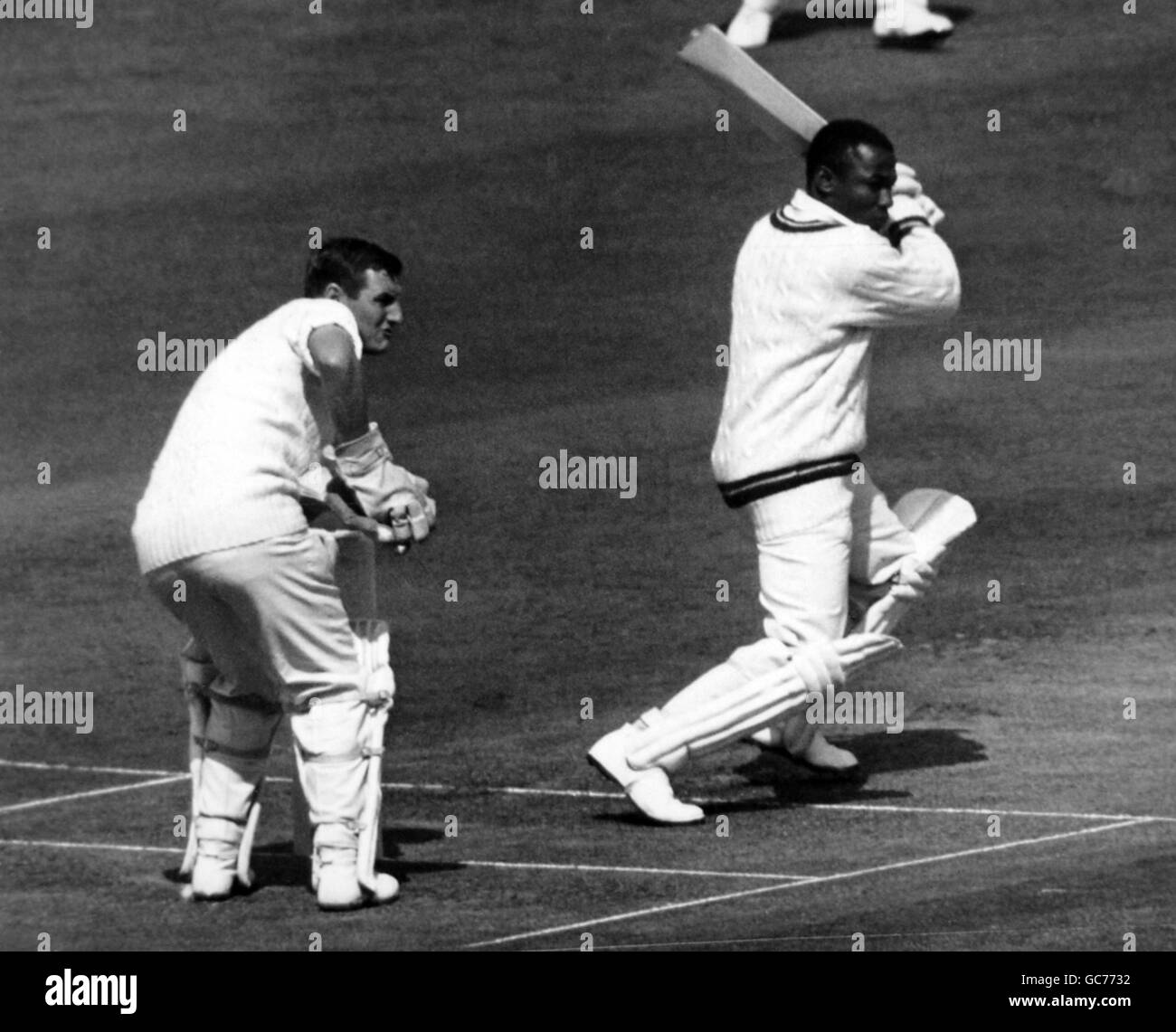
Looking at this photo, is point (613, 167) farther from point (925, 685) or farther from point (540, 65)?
point (925, 685)

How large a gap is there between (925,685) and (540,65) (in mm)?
9964

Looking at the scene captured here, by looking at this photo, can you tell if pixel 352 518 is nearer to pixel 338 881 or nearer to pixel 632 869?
pixel 338 881

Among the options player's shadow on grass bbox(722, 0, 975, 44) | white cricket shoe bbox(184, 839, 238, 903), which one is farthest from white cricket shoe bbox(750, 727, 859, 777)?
player's shadow on grass bbox(722, 0, 975, 44)

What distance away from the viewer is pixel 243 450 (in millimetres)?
8695

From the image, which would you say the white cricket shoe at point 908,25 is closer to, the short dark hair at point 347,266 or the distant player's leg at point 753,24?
the distant player's leg at point 753,24

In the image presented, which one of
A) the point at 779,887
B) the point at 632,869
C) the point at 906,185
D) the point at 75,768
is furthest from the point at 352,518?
the point at 75,768

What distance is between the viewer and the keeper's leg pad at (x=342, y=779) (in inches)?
342

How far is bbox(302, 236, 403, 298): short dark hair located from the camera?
8930 mm

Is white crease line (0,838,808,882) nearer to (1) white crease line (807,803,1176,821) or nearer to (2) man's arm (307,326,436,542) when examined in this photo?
(1) white crease line (807,803,1176,821)

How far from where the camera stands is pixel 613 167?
18.8 metres

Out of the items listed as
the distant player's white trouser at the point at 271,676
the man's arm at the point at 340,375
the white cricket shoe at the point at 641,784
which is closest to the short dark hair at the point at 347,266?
the man's arm at the point at 340,375

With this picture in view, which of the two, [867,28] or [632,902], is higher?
[867,28]

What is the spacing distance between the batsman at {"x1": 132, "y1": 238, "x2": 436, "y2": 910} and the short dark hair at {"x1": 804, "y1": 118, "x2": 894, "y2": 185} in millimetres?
1702

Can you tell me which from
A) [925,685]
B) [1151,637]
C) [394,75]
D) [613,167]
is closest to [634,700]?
[925,685]
